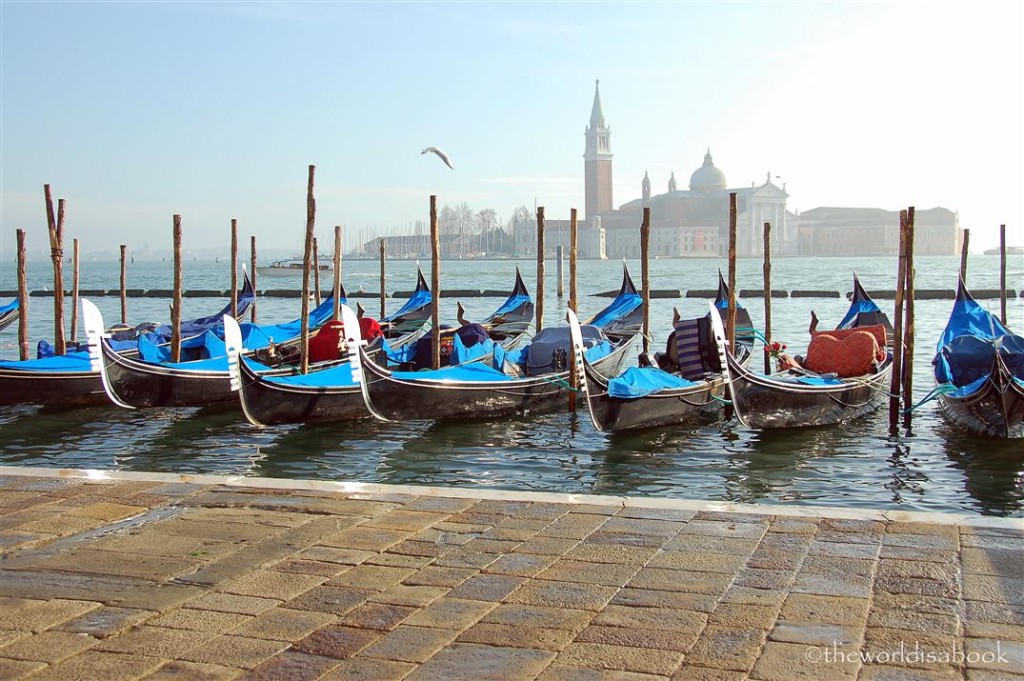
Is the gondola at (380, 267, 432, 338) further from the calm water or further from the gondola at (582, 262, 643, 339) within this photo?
the calm water

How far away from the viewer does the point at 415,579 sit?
2.58 meters

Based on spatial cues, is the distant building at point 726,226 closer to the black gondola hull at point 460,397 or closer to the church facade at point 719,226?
the church facade at point 719,226

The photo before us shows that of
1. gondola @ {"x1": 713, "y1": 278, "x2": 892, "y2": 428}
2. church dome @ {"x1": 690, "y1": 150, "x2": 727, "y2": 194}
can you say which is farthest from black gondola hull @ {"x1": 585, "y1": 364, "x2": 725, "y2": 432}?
church dome @ {"x1": 690, "y1": 150, "x2": 727, "y2": 194}

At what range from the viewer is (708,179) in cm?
9619

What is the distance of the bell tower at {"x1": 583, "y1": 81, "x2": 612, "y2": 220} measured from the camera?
94812mm

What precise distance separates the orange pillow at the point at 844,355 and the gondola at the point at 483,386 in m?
1.79

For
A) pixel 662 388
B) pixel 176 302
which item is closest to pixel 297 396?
pixel 176 302

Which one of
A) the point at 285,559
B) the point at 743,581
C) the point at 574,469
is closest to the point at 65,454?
the point at 574,469

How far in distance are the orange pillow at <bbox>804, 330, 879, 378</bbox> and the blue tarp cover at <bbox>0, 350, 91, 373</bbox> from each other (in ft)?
18.4

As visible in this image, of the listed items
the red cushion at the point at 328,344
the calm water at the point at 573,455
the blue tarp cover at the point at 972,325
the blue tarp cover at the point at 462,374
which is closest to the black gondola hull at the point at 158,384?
the calm water at the point at 573,455

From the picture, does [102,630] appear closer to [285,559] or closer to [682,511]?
[285,559]

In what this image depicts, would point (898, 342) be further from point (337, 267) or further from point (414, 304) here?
point (414, 304)

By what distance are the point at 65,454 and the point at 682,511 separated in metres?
4.80

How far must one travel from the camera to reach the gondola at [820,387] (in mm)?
6551
